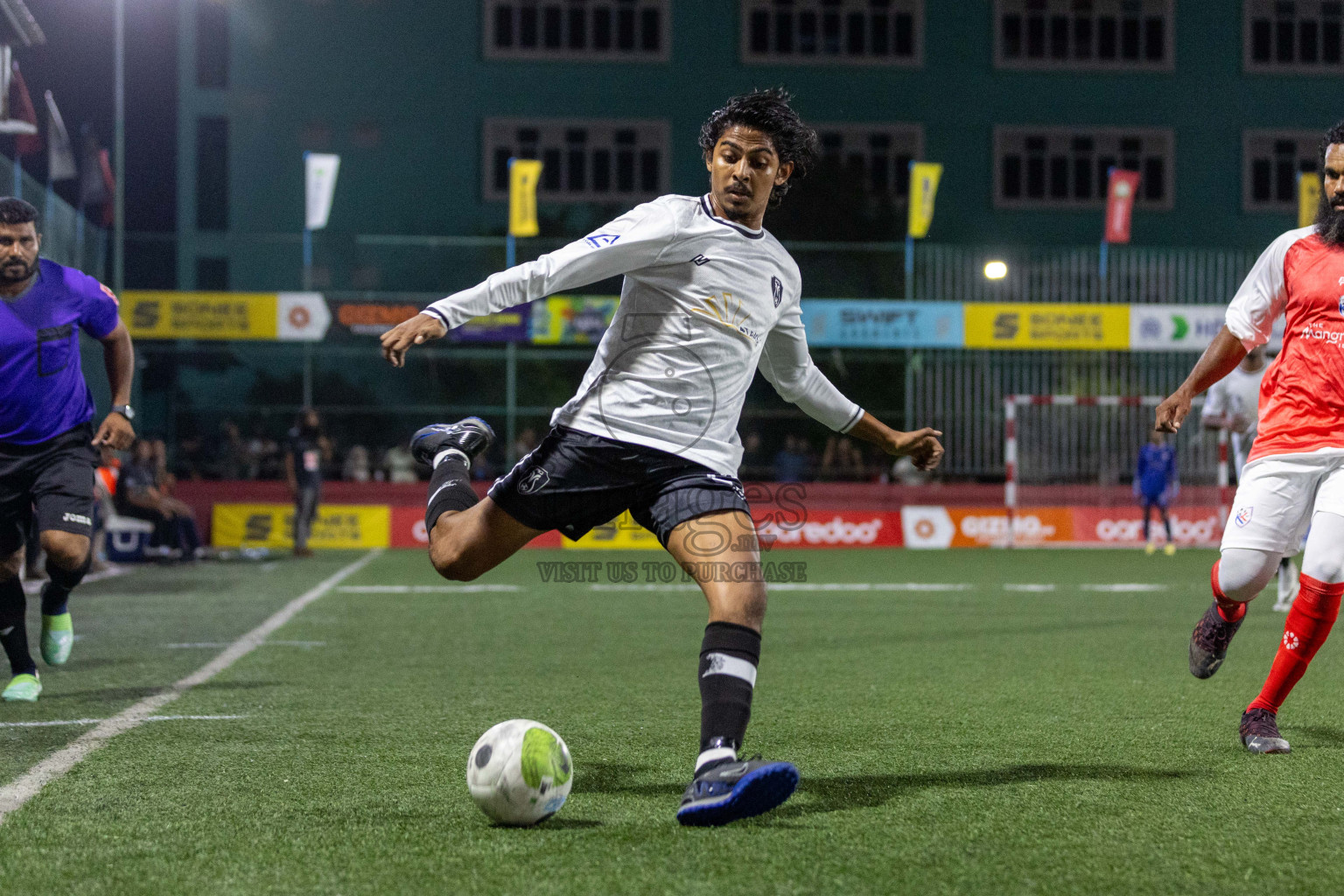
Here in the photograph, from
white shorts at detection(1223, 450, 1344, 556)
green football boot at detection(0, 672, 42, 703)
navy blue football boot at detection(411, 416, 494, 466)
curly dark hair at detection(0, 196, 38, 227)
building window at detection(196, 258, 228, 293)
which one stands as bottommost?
green football boot at detection(0, 672, 42, 703)

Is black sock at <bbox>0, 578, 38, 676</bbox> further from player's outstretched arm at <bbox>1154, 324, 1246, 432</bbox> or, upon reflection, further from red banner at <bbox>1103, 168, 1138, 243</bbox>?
red banner at <bbox>1103, 168, 1138, 243</bbox>

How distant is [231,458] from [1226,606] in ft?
62.1

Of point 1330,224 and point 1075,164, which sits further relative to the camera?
point 1075,164

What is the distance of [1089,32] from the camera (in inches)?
1358

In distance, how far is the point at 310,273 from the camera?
873 inches

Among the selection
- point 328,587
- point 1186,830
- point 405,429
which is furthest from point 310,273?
point 1186,830

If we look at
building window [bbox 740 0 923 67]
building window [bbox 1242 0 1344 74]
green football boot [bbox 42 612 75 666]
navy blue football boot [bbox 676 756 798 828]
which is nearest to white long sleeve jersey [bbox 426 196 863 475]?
navy blue football boot [bbox 676 756 798 828]

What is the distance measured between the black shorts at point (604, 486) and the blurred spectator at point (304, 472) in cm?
1427

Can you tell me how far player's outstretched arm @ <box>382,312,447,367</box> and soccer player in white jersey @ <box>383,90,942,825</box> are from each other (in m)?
0.06

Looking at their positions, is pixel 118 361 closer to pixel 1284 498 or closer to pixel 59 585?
pixel 59 585

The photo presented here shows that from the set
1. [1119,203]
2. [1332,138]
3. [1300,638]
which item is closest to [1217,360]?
[1332,138]

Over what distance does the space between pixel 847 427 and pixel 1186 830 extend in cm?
174

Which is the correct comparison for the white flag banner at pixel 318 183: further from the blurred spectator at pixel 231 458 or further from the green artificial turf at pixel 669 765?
the green artificial turf at pixel 669 765

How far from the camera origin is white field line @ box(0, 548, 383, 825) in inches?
163
